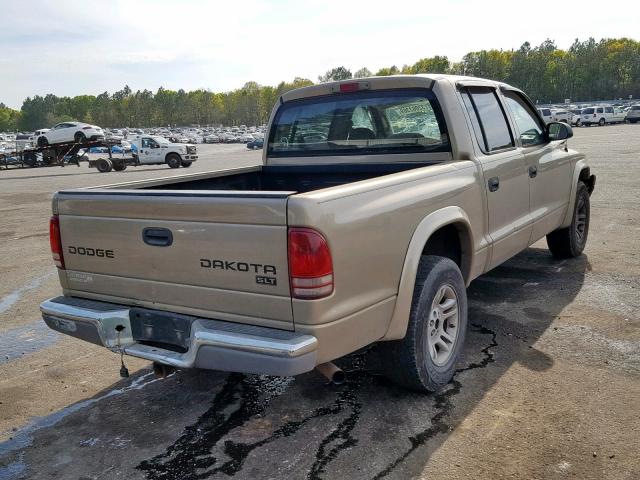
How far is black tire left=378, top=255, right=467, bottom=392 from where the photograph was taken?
3344mm

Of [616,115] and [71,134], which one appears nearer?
[71,134]

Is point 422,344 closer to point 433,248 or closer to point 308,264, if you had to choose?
point 433,248

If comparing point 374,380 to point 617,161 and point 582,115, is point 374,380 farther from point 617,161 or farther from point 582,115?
point 582,115

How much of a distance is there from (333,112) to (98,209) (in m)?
2.20

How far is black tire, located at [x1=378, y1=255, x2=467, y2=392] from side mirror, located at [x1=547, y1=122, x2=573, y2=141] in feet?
8.50

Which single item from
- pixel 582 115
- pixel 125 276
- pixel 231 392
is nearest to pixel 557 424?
pixel 231 392

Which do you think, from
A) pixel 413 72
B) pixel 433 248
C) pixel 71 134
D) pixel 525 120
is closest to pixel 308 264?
pixel 433 248

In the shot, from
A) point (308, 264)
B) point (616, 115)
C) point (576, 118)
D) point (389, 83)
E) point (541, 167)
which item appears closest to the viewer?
point (308, 264)

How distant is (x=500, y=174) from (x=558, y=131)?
1488mm

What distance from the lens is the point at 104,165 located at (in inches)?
1188

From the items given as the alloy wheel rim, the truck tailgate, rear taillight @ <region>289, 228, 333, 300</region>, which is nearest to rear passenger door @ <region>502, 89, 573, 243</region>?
the alloy wheel rim

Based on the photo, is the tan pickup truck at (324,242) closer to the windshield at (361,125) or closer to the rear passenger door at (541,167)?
the windshield at (361,125)

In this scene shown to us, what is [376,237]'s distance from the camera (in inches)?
117

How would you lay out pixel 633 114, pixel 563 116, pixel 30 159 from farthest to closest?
pixel 563 116, pixel 633 114, pixel 30 159
